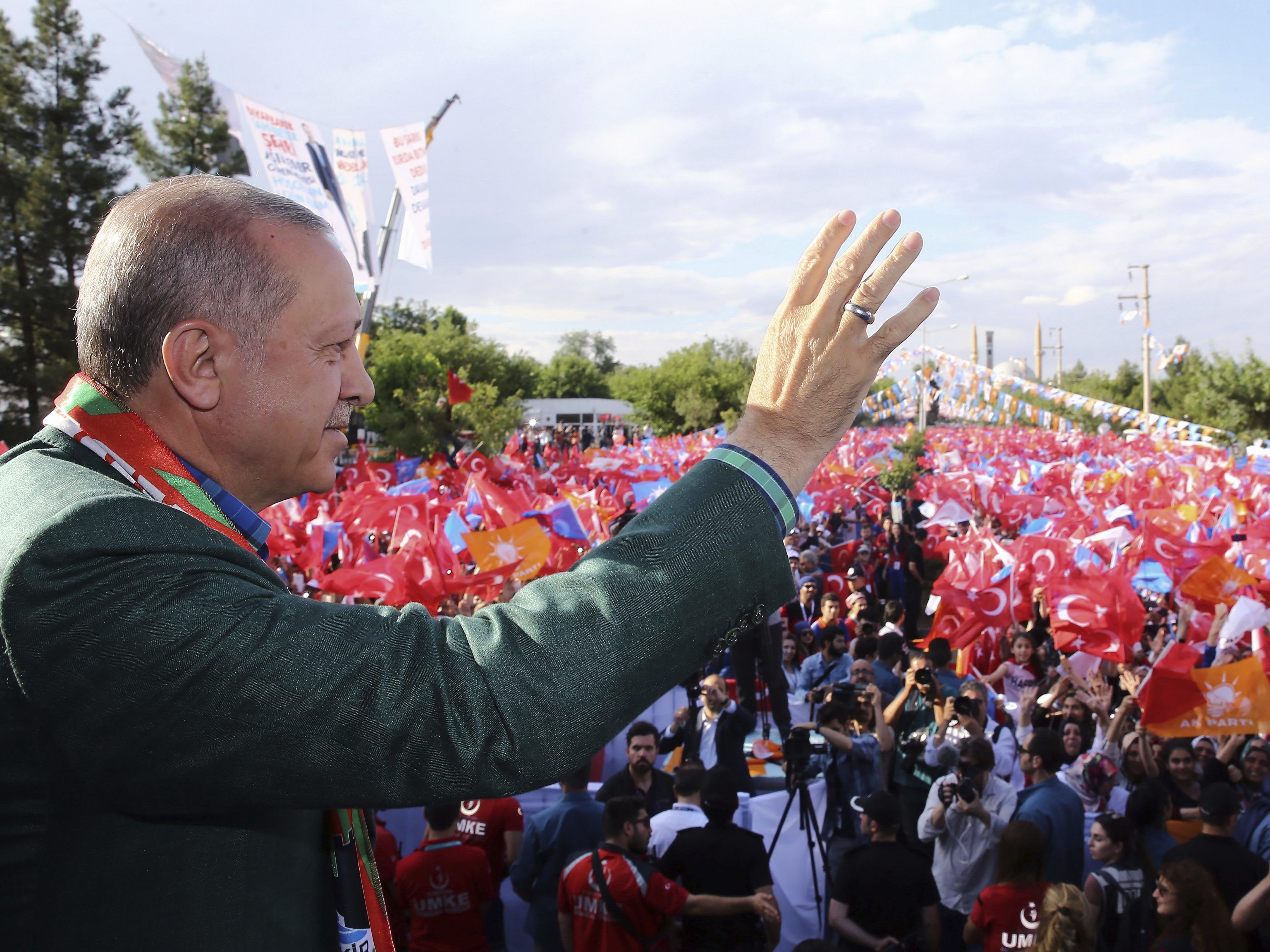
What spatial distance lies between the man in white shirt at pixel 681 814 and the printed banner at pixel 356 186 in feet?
42.1

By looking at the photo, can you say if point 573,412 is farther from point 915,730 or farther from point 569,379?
point 915,730

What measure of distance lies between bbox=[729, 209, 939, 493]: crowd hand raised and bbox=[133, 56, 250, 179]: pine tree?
103 ft

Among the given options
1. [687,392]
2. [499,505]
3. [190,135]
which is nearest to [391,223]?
[499,505]

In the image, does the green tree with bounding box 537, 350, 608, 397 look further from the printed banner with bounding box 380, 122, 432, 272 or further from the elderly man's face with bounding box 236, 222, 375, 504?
the elderly man's face with bounding box 236, 222, 375, 504

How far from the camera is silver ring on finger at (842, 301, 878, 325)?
0.98 metres

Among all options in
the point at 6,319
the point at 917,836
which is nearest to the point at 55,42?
the point at 6,319

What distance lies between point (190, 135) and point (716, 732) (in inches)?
1161

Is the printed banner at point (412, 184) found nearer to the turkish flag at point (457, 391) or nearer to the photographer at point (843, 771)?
→ the turkish flag at point (457, 391)

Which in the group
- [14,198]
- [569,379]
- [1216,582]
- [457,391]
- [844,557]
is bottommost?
[844,557]

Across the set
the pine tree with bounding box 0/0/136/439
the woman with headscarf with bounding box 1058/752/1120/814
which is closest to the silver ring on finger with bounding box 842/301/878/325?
the woman with headscarf with bounding box 1058/752/1120/814

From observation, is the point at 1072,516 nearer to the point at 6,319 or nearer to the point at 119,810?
the point at 119,810

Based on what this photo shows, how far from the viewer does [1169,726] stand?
5.36 metres

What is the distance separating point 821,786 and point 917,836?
0.77 m

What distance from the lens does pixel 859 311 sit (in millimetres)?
978
